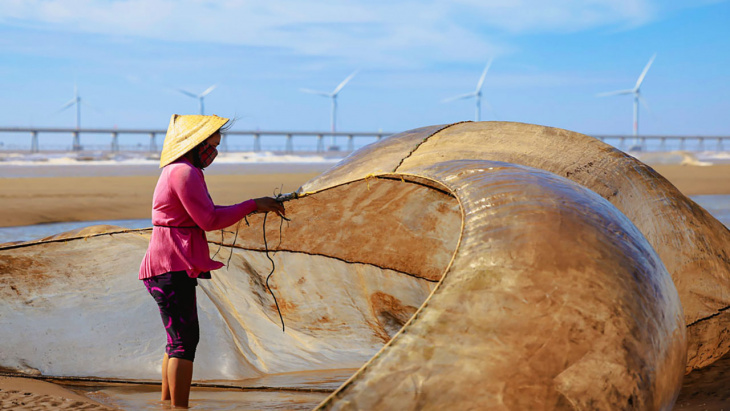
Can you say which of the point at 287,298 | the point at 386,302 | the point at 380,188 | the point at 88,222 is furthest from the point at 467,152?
the point at 88,222

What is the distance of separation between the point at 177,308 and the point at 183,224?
42 centimetres

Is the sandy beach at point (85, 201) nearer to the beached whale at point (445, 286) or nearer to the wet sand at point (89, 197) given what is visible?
the wet sand at point (89, 197)

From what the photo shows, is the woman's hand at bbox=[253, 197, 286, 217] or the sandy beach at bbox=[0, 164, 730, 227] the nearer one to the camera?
the woman's hand at bbox=[253, 197, 286, 217]

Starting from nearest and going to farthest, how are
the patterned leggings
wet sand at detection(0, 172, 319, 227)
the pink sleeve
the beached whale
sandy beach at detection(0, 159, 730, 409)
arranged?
the beached whale < the pink sleeve < the patterned leggings < sandy beach at detection(0, 159, 730, 409) < wet sand at detection(0, 172, 319, 227)

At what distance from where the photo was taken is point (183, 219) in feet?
11.4

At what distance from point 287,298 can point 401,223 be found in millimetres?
1112

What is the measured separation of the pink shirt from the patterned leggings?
45 millimetres

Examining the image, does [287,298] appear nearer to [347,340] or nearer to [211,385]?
[347,340]

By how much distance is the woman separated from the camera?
3.41 meters

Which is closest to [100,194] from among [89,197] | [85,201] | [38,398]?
[89,197]

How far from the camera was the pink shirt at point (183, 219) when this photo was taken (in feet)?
11.1

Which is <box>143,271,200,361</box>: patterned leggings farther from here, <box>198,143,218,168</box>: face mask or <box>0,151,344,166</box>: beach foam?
<box>0,151,344,166</box>: beach foam

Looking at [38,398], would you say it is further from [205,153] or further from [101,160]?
[101,160]

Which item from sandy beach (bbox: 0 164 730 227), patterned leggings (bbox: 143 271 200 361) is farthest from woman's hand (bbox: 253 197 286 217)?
sandy beach (bbox: 0 164 730 227)
